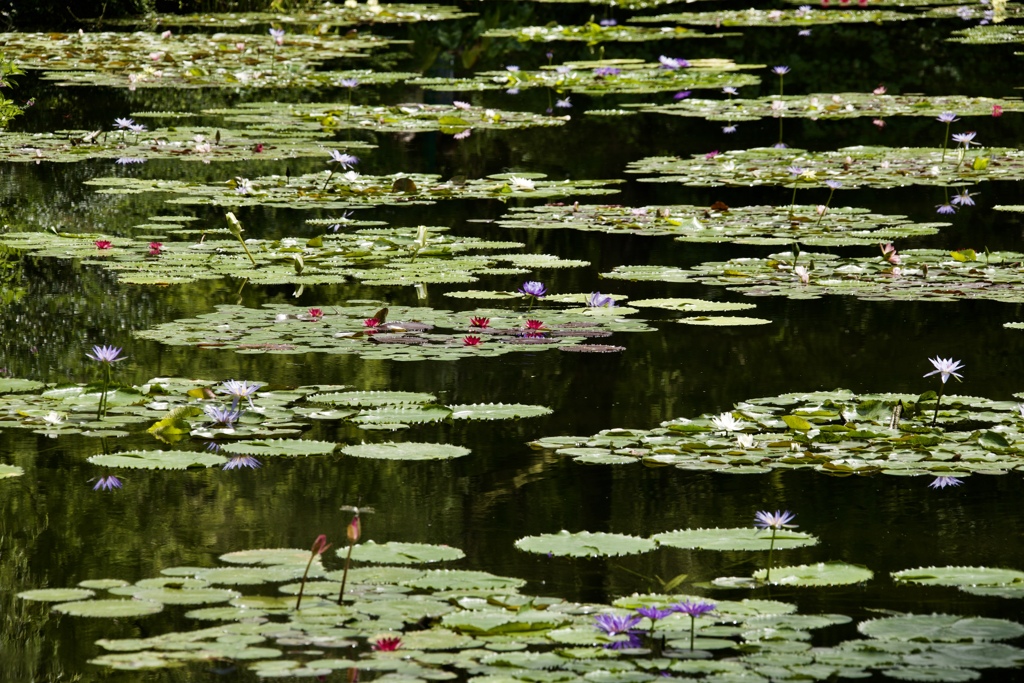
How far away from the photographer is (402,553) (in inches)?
115

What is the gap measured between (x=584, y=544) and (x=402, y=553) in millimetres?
335

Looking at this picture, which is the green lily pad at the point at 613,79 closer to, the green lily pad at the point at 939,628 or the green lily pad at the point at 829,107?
the green lily pad at the point at 829,107

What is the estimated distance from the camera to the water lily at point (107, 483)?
3369 mm

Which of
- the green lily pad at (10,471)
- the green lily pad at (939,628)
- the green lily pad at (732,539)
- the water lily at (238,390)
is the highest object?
the water lily at (238,390)

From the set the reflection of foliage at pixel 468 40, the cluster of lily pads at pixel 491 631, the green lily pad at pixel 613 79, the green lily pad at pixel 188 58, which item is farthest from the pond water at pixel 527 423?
the reflection of foliage at pixel 468 40

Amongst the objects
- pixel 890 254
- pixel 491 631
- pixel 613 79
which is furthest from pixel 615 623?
pixel 613 79

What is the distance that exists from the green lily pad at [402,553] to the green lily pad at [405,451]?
0.56 metres

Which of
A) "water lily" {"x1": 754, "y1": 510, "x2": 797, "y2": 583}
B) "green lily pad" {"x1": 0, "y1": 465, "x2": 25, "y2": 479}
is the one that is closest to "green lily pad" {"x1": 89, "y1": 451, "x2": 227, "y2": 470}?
"green lily pad" {"x1": 0, "y1": 465, "x2": 25, "y2": 479}

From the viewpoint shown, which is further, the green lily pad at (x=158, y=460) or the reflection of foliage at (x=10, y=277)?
the reflection of foliage at (x=10, y=277)

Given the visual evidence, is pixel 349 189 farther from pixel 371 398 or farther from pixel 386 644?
pixel 386 644

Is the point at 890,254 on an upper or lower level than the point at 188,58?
lower

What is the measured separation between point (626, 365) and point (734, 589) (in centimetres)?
164

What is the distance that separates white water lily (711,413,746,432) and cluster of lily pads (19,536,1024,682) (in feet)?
2.75

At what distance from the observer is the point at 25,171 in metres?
8.09
